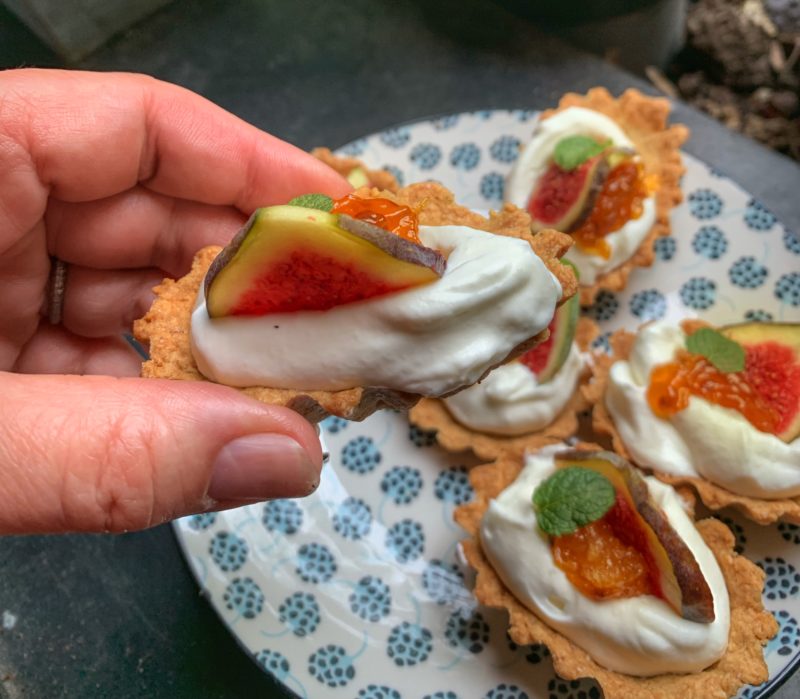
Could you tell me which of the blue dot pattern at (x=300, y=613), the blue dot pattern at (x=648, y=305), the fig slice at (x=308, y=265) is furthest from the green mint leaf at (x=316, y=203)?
the blue dot pattern at (x=648, y=305)

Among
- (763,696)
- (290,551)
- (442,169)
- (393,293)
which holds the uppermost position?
(393,293)

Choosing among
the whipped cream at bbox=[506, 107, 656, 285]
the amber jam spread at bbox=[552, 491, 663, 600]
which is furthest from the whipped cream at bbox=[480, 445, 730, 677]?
the whipped cream at bbox=[506, 107, 656, 285]

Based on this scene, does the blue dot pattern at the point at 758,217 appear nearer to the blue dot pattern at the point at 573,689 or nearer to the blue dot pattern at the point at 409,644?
the blue dot pattern at the point at 573,689

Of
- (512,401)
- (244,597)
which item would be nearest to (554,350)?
(512,401)

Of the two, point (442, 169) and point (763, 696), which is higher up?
point (442, 169)

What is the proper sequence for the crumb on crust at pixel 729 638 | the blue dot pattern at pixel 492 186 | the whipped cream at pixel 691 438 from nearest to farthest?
the crumb on crust at pixel 729 638 → the whipped cream at pixel 691 438 → the blue dot pattern at pixel 492 186

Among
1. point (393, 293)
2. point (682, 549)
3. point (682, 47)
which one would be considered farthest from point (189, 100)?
point (682, 47)

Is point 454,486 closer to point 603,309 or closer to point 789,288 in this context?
point 603,309

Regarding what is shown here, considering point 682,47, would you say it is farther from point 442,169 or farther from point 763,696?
point 763,696
